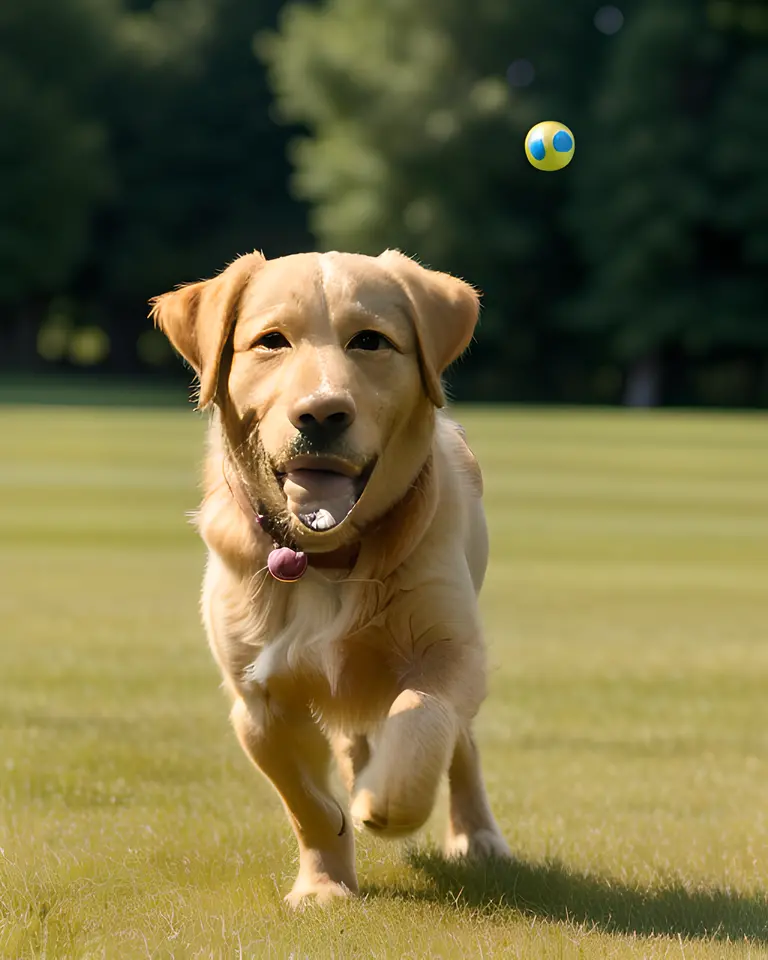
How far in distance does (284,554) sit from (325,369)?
0.54m

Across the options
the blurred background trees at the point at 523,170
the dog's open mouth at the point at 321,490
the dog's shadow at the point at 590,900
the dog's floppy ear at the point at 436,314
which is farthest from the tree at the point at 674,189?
the dog's open mouth at the point at 321,490

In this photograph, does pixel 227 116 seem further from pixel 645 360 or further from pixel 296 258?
pixel 296 258

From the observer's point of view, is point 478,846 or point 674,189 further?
point 674,189

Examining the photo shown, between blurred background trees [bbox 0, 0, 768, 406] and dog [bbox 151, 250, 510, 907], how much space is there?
4287cm

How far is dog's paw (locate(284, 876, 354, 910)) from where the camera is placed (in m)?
4.24

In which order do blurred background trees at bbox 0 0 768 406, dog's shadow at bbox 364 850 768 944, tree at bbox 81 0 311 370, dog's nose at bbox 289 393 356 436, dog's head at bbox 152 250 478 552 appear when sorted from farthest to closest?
tree at bbox 81 0 311 370, blurred background trees at bbox 0 0 768 406, dog's shadow at bbox 364 850 768 944, dog's head at bbox 152 250 478 552, dog's nose at bbox 289 393 356 436

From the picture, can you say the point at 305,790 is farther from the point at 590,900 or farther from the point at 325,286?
the point at 325,286

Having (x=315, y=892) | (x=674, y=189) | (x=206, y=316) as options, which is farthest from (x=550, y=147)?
(x=674, y=189)

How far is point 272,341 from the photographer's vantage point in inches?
165

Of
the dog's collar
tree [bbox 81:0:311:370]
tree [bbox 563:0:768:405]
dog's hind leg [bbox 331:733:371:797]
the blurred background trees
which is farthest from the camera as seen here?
tree [bbox 81:0:311:370]

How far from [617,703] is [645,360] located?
41659 millimetres

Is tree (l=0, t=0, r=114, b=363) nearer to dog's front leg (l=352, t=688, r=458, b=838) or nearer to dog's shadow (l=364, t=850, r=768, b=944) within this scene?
dog's shadow (l=364, t=850, r=768, b=944)

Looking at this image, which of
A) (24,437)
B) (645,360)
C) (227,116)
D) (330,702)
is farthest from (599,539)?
(227,116)

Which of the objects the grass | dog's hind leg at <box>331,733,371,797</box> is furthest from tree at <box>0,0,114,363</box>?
dog's hind leg at <box>331,733,371,797</box>
